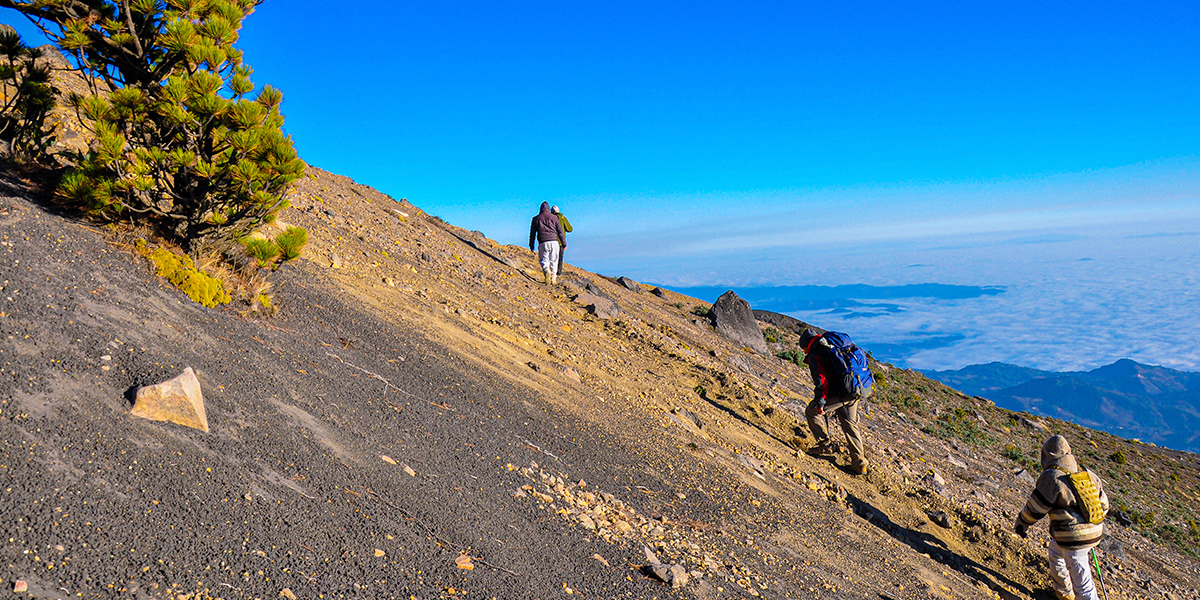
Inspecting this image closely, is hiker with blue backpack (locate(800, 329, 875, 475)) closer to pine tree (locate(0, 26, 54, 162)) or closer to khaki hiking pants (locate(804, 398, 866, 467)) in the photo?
khaki hiking pants (locate(804, 398, 866, 467))

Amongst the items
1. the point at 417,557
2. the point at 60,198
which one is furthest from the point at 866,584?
the point at 60,198

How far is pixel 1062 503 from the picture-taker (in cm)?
663

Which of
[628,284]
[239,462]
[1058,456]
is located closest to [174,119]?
[239,462]

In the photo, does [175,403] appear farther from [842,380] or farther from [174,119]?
[842,380]

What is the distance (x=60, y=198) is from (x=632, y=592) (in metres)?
7.24

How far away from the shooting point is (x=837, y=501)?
8203 millimetres

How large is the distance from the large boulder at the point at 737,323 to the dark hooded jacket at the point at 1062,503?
12930 millimetres

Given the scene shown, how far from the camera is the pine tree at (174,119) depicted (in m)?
6.12

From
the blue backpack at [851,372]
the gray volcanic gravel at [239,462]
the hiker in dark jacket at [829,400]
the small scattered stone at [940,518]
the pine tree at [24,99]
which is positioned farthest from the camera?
the hiker in dark jacket at [829,400]

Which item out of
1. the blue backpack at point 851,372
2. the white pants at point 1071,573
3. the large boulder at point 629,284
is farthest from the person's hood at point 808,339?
the large boulder at point 629,284

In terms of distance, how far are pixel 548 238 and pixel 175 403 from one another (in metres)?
11.9

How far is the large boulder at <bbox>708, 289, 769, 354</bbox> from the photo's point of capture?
20.1m

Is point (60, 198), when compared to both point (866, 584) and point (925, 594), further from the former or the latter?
point (925, 594)

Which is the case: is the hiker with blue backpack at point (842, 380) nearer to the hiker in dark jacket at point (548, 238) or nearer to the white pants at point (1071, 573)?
the white pants at point (1071, 573)
